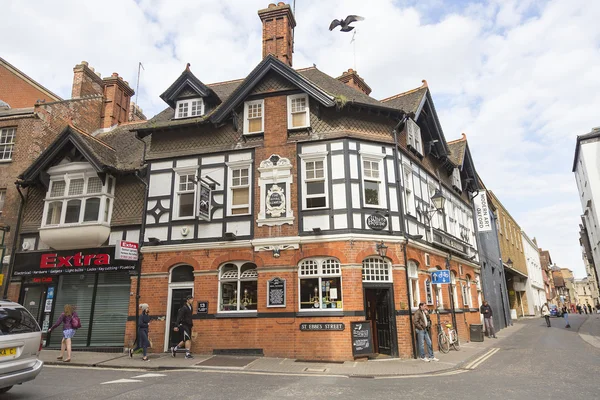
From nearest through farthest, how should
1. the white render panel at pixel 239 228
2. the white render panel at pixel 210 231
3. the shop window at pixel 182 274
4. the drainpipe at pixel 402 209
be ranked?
the drainpipe at pixel 402 209, the white render panel at pixel 239 228, the white render panel at pixel 210 231, the shop window at pixel 182 274

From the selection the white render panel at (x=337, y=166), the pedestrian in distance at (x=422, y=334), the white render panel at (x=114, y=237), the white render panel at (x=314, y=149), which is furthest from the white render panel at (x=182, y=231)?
the pedestrian in distance at (x=422, y=334)

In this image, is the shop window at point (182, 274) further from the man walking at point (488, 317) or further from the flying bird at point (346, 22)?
the man walking at point (488, 317)

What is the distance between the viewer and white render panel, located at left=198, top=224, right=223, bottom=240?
15384 mm

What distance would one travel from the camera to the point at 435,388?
29.4 ft

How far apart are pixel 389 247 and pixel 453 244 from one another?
25.4 ft

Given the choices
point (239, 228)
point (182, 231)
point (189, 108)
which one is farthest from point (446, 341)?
point (189, 108)

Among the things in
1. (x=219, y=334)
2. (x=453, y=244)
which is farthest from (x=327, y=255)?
(x=453, y=244)

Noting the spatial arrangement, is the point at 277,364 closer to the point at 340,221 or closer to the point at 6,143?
the point at 340,221

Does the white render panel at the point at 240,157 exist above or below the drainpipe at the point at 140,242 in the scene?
above

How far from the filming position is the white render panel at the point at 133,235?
53.7 feet

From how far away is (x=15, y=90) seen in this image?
2681cm

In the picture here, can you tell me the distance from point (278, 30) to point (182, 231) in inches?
395

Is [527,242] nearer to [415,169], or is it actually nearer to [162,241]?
[415,169]

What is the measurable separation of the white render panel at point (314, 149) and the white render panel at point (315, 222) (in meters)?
2.51
